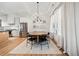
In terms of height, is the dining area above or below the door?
below

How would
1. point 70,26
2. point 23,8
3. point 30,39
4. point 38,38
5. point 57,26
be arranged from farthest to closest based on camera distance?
1. point 57,26
2. point 38,38
3. point 30,39
4. point 23,8
5. point 70,26

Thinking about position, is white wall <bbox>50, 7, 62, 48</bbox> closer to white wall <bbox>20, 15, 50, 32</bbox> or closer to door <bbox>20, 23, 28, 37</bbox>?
white wall <bbox>20, 15, 50, 32</bbox>

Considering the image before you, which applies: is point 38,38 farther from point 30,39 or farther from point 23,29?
point 23,29

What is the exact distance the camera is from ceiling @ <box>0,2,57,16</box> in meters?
3.37

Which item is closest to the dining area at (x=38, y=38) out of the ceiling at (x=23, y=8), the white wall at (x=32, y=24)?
the white wall at (x=32, y=24)

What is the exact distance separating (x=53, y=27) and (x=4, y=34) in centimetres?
169

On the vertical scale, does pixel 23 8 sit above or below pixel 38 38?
above

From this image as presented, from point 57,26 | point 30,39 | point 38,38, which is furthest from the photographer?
point 57,26

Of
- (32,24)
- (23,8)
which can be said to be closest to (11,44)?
(32,24)

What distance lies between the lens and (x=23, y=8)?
3.59 meters

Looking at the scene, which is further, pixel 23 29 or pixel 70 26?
pixel 23 29

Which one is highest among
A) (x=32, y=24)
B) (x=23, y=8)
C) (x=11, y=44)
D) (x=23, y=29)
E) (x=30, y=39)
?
(x=23, y=8)

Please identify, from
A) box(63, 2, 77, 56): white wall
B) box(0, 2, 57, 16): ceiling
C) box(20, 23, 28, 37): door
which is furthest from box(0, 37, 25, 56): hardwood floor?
box(63, 2, 77, 56): white wall

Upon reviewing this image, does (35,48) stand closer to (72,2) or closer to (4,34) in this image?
(4,34)
